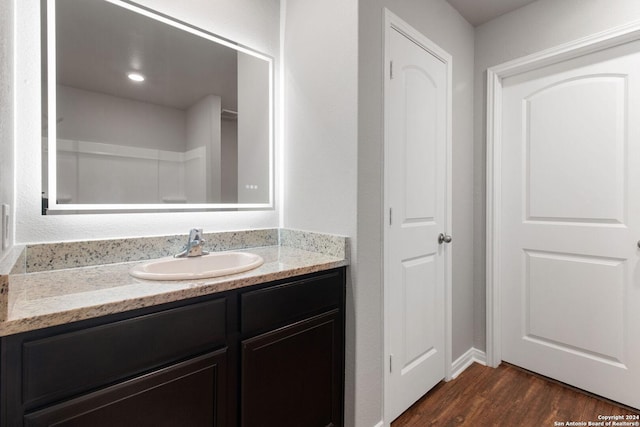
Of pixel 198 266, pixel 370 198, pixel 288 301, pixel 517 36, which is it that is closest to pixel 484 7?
pixel 517 36

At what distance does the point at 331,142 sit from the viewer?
149 cm

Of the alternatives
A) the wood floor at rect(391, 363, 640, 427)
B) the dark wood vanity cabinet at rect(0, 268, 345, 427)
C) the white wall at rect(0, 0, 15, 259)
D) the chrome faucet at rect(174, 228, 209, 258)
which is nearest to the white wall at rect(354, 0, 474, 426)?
the dark wood vanity cabinet at rect(0, 268, 345, 427)

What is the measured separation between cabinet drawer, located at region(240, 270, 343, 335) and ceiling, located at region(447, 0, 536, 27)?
1.95m

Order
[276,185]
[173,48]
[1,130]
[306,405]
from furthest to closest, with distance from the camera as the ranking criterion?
[276,185]
[173,48]
[306,405]
[1,130]

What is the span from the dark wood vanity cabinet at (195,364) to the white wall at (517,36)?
4.45 feet

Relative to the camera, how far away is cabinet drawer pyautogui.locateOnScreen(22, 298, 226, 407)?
Result: 73 centimetres

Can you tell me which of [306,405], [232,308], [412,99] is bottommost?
[306,405]

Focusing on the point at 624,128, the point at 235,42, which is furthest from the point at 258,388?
the point at 624,128

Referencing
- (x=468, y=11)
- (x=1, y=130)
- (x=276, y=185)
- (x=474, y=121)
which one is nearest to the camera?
(x=1, y=130)

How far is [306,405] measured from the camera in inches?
50.1

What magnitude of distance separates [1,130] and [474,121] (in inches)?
98.1

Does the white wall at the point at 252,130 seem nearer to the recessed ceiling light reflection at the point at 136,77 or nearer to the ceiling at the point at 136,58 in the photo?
the ceiling at the point at 136,58

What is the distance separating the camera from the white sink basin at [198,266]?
41.3 inches

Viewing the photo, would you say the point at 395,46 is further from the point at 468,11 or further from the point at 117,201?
the point at 117,201
